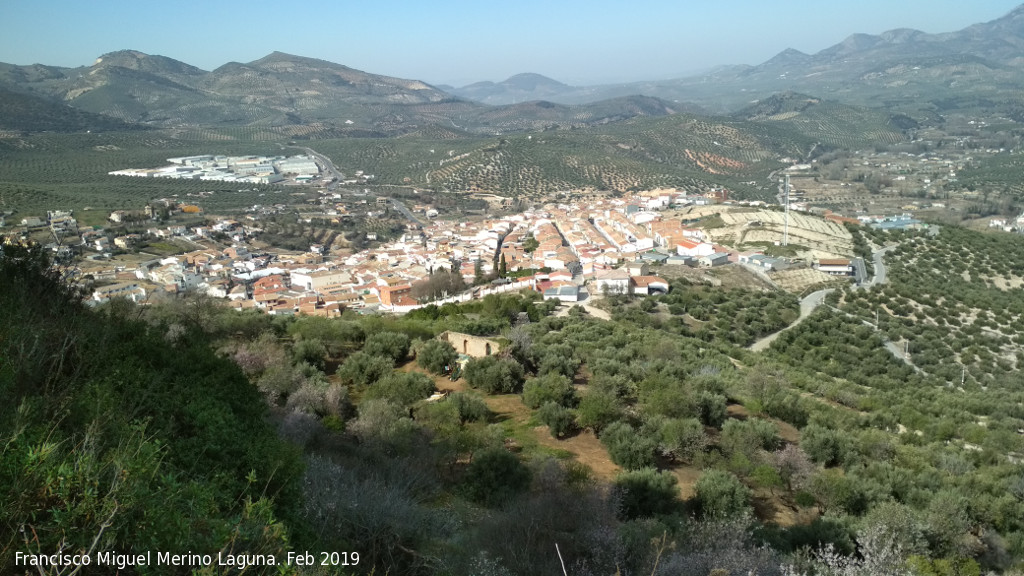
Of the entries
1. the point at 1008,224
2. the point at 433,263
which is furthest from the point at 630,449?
the point at 1008,224

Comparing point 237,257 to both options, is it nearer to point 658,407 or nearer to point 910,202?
point 658,407

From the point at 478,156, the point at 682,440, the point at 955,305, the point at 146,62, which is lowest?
the point at 955,305

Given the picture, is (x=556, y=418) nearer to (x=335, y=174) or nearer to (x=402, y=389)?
(x=402, y=389)

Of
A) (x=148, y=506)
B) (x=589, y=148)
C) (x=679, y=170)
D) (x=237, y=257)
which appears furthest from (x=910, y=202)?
(x=148, y=506)

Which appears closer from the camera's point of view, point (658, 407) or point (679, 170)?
point (658, 407)

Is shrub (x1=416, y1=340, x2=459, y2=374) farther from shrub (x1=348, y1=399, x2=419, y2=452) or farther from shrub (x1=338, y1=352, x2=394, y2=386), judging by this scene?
shrub (x1=348, y1=399, x2=419, y2=452)

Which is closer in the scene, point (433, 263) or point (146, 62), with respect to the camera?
point (433, 263)

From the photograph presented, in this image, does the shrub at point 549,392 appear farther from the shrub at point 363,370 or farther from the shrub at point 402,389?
the shrub at point 363,370

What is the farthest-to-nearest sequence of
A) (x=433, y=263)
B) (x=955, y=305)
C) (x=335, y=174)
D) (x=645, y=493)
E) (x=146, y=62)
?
(x=146, y=62) → (x=335, y=174) → (x=433, y=263) → (x=955, y=305) → (x=645, y=493)

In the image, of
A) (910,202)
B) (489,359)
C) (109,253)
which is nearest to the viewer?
(489,359)
